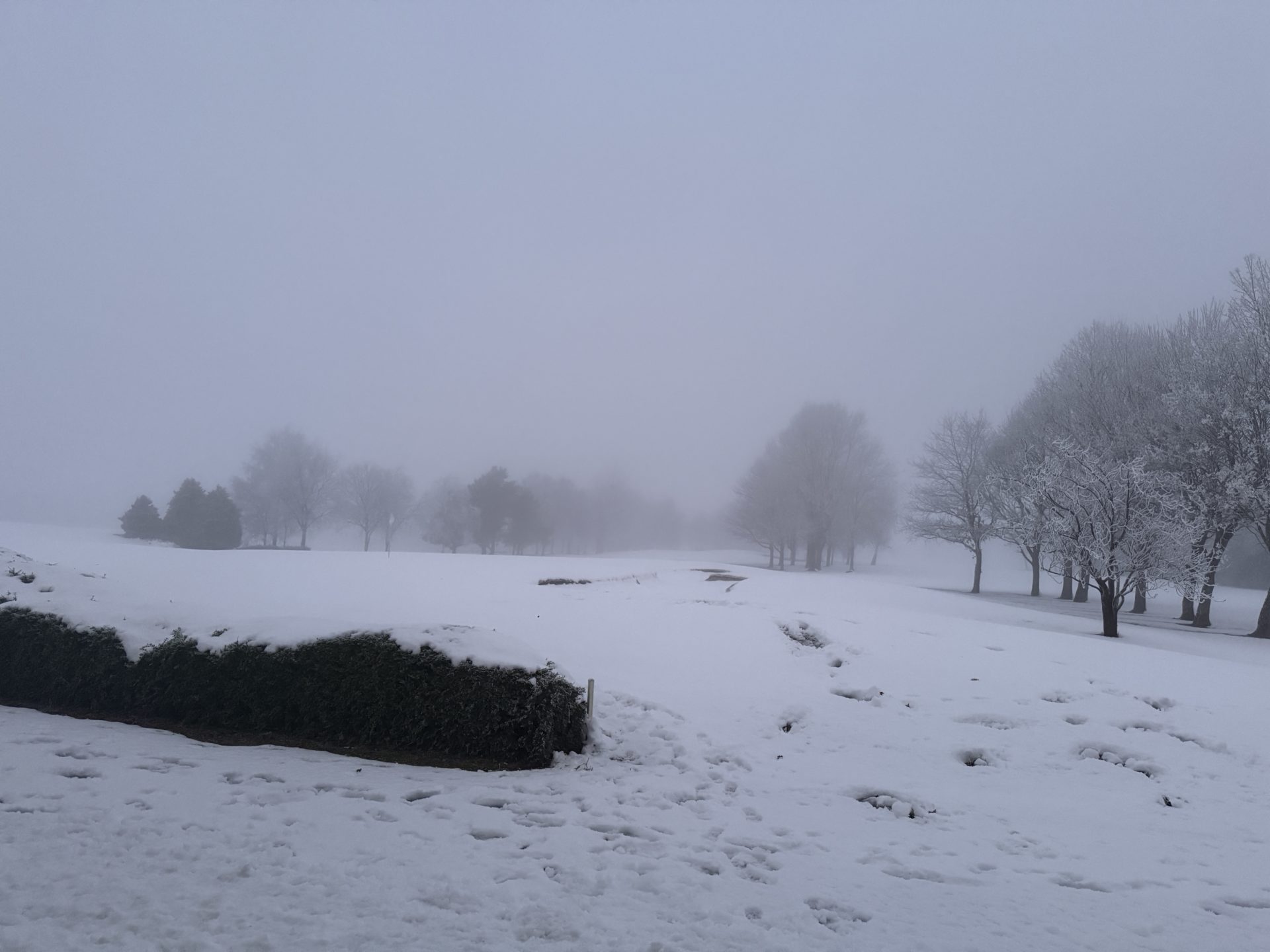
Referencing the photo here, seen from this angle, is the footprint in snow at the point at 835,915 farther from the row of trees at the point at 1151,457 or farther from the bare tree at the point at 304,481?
the bare tree at the point at 304,481

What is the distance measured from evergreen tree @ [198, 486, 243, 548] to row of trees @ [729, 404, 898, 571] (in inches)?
1280

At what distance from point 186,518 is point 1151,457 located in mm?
46028

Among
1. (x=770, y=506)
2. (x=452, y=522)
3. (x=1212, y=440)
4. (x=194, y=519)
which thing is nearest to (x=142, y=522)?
(x=194, y=519)

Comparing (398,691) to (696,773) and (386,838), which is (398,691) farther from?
(696,773)

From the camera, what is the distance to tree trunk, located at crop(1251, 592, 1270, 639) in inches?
714

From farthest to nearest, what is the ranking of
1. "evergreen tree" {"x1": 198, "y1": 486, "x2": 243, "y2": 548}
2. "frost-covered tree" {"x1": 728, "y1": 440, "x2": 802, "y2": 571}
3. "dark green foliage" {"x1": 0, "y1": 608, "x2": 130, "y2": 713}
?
"frost-covered tree" {"x1": 728, "y1": 440, "x2": 802, "y2": 571} < "evergreen tree" {"x1": 198, "y1": 486, "x2": 243, "y2": 548} < "dark green foliage" {"x1": 0, "y1": 608, "x2": 130, "y2": 713}

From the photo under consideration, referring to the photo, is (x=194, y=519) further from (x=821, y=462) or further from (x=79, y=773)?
(x=79, y=773)

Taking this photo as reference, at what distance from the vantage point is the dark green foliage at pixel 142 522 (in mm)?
35781

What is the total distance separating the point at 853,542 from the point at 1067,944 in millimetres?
43055

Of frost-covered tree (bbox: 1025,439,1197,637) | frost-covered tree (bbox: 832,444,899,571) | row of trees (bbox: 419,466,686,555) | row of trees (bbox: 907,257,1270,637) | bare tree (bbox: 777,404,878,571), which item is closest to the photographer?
frost-covered tree (bbox: 1025,439,1197,637)

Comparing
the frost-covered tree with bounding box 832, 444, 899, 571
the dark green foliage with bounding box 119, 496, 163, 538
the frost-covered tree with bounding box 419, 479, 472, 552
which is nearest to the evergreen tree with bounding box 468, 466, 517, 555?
the frost-covered tree with bounding box 419, 479, 472, 552

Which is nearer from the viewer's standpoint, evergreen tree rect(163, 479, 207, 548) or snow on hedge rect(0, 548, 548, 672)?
snow on hedge rect(0, 548, 548, 672)

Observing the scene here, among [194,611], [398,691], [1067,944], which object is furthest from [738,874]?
[194,611]

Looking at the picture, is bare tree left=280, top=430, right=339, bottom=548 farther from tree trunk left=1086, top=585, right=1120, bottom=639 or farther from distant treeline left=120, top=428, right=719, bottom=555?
tree trunk left=1086, top=585, right=1120, bottom=639
